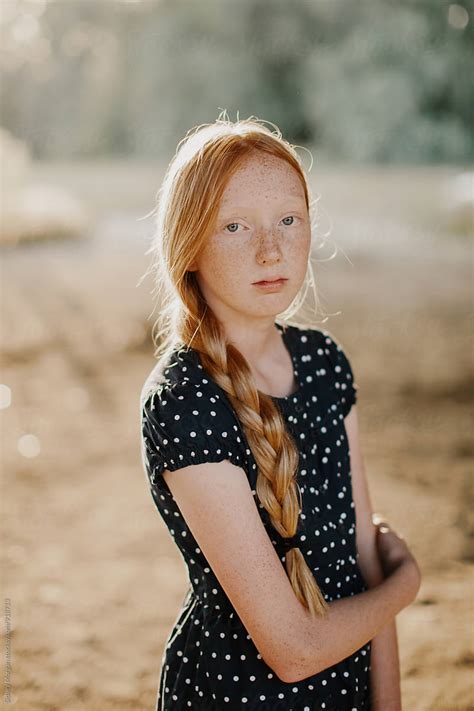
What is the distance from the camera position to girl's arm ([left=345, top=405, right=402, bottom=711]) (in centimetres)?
143

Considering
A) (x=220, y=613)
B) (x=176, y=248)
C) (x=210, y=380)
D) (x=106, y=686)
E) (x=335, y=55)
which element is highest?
(x=335, y=55)

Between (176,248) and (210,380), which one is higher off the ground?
(176,248)

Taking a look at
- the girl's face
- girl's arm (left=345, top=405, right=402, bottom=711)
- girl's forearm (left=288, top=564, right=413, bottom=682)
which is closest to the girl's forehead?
the girl's face

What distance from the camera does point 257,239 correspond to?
4.09ft

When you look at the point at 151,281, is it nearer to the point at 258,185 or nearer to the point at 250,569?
the point at 258,185

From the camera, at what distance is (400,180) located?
41.1ft

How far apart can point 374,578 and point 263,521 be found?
0.33 meters

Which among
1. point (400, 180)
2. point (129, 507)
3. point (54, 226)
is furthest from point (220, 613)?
point (400, 180)

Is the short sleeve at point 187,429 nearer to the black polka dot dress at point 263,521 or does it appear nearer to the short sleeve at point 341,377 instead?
the black polka dot dress at point 263,521

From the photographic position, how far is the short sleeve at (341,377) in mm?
1483

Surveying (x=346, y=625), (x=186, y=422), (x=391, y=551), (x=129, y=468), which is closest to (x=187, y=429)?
(x=186, y=422)

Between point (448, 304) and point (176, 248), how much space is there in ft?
22.4

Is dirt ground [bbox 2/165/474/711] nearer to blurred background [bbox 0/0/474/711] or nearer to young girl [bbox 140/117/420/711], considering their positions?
blurred background [bbox 0/0/474/711]

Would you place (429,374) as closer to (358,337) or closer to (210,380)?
(358,337)
